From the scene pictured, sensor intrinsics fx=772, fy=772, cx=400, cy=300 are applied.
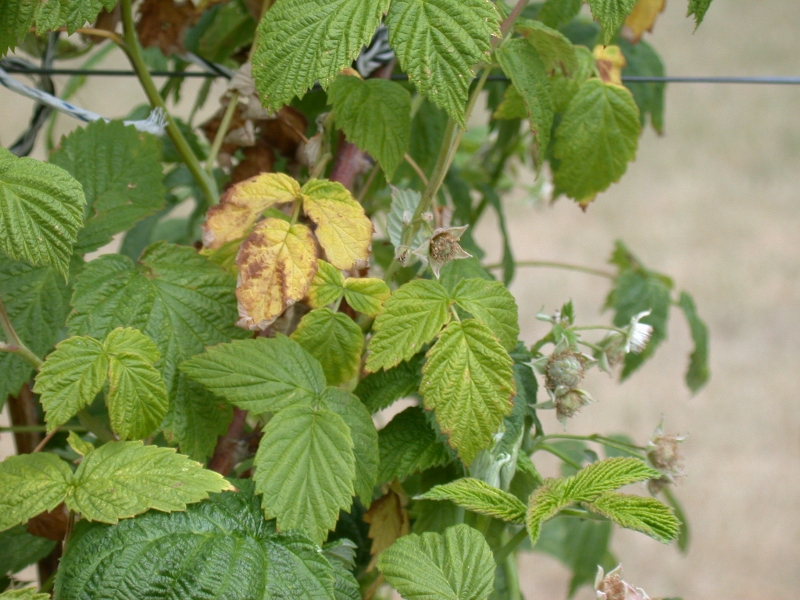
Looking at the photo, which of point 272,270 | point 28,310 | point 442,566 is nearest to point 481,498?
point 442,566

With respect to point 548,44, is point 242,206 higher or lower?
lower

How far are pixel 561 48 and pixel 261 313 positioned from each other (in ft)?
0.71

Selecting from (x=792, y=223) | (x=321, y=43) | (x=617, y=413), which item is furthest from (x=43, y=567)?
(x=792, y=223)

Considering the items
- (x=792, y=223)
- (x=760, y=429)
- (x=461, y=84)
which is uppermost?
(x=792, y=223)

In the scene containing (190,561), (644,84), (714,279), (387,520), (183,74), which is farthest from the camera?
(714,279)

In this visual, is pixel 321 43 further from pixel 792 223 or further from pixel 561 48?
pixel 792 223

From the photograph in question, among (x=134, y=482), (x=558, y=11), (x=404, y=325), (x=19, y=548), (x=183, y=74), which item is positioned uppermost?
(x=558, y=11)

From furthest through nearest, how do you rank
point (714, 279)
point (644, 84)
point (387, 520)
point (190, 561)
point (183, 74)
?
point (714, 279)
point (644, 84)
point (183, 74)
point (387, 520)
point (190, 561)

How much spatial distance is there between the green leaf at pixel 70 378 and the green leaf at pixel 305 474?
8 centimetres

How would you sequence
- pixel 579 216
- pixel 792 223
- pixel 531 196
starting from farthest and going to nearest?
pixel 579 216 < pixel 792 223 < pixel 531 196

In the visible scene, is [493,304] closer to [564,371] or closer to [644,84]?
[564,371]

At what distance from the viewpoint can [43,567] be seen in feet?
1.74

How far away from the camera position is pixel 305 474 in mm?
349

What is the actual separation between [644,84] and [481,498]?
45 centimetres
